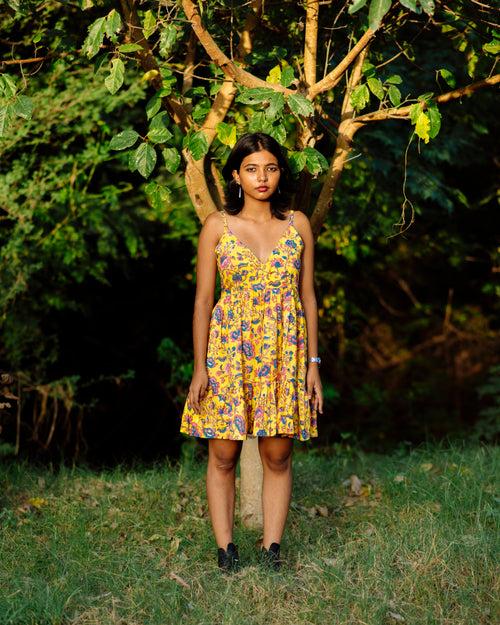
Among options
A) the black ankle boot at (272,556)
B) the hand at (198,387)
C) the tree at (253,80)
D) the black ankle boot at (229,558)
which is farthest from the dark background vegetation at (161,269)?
the black ankle boot at (272,556)

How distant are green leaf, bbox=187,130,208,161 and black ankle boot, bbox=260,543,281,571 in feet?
5.14

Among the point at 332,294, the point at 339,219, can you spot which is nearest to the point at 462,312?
the point at 332,294

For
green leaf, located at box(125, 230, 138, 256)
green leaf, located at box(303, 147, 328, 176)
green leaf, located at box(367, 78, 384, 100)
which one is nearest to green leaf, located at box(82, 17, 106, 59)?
green leaf, located at box(303, 147, 328, 176)

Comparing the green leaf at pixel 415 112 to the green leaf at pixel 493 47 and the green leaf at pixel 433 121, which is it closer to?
the green leaf at pixel 433 121

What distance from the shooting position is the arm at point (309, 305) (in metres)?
3.85

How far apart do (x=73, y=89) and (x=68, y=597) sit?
12.4 ft

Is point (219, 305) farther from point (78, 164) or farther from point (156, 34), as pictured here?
point (78, 164)

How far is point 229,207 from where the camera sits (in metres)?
3.89

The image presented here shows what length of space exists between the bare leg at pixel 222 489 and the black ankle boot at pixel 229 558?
0.02 meters

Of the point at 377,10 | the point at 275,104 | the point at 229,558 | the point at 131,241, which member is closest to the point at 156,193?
the point at 275,104

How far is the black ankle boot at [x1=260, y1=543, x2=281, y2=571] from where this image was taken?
12.4 feet

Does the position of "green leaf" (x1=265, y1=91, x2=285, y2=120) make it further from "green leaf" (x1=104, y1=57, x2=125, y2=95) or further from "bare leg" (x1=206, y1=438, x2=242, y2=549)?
"bare leg" (x1=206, y1=438, x2=242, y2=549)

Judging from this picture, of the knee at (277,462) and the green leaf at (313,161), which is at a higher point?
the green leaf at (313,161)

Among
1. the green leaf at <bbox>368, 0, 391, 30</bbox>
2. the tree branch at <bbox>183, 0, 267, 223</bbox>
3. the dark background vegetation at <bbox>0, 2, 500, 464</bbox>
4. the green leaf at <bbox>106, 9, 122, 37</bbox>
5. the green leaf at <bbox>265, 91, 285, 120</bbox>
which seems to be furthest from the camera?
the dark background vegetation at <bbox>0, 2, 500, 464</bbox>
